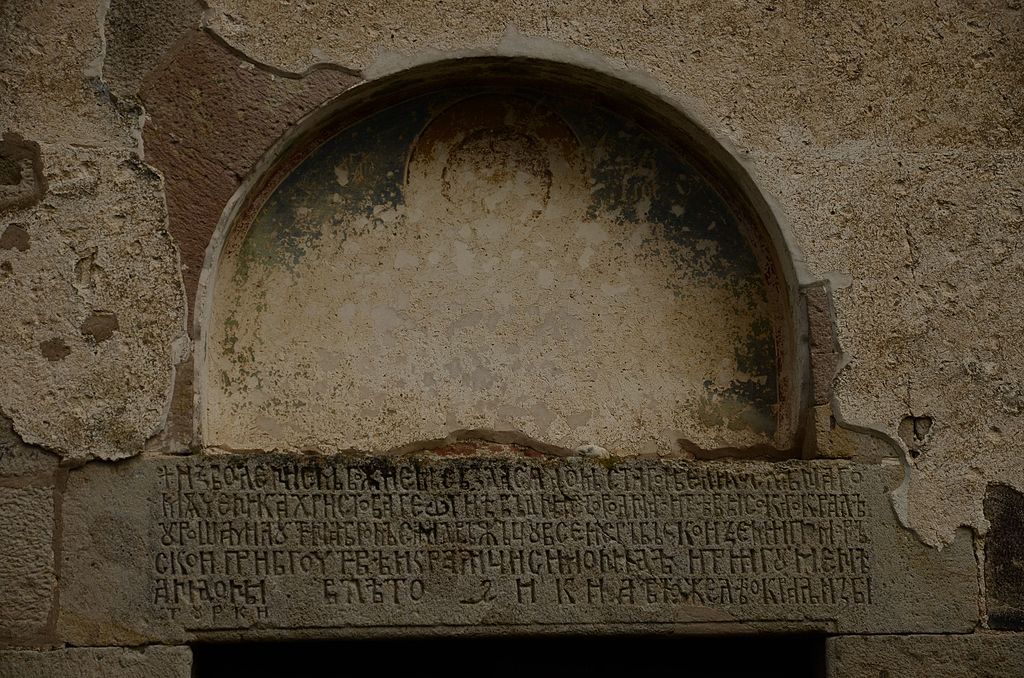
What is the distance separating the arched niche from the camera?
337 centimetres

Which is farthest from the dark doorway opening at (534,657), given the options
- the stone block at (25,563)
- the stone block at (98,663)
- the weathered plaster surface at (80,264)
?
the weathered plaster surface at (80,264)

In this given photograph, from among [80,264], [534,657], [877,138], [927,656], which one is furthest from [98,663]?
[877,138]

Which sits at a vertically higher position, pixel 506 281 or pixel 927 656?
pixel 506 281

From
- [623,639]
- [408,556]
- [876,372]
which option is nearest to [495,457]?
[408,556]

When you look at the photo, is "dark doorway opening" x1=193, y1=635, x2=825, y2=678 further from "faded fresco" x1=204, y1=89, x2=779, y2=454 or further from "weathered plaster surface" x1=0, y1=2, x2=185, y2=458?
"weathered plaster surface" x1=0, y1=2, x2=185, y2=458

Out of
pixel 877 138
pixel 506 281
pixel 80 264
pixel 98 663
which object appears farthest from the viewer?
pixel 506 281

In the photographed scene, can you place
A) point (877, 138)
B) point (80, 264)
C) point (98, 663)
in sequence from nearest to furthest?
point (98, 663) → point (80, 264) → point (877, 138)

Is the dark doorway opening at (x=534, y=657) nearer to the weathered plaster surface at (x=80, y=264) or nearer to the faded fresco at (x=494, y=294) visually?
the faded fresco at (x=494, y=294)

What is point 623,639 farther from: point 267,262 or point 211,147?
point 211,147

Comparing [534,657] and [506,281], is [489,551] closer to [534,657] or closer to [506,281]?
[534,657]

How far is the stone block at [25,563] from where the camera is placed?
3.05 metres

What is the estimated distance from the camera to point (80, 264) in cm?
316

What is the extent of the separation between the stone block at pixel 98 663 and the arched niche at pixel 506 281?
0.60 metres

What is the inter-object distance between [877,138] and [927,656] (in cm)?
141
